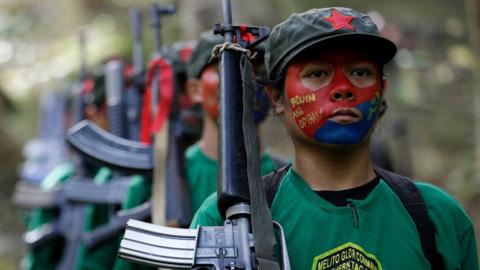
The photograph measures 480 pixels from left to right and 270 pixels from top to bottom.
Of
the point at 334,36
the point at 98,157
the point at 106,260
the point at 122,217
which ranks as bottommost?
the point at 106,260

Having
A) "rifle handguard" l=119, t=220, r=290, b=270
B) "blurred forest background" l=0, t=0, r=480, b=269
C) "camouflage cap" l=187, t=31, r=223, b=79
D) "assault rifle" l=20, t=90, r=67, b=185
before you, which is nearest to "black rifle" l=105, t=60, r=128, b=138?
"camouflage cap" l=187, t=31, r=223, b=79

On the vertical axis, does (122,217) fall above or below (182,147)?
below

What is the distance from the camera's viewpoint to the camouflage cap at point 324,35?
3.59 metres

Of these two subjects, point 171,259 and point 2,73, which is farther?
point 2,73

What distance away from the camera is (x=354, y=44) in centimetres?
366

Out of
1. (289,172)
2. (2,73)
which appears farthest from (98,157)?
(2,73)

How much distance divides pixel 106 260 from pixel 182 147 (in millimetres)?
1743

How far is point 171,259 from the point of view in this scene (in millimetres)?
3385

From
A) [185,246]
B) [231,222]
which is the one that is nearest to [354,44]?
[231,222]

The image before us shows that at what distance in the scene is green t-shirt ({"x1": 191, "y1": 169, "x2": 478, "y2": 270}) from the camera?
3.48m

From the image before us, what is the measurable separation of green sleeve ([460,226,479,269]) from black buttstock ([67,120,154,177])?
303 centimetres

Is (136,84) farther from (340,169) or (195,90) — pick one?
(340,169)

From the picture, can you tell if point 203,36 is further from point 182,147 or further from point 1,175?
point 1,175

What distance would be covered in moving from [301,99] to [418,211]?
0.62m
